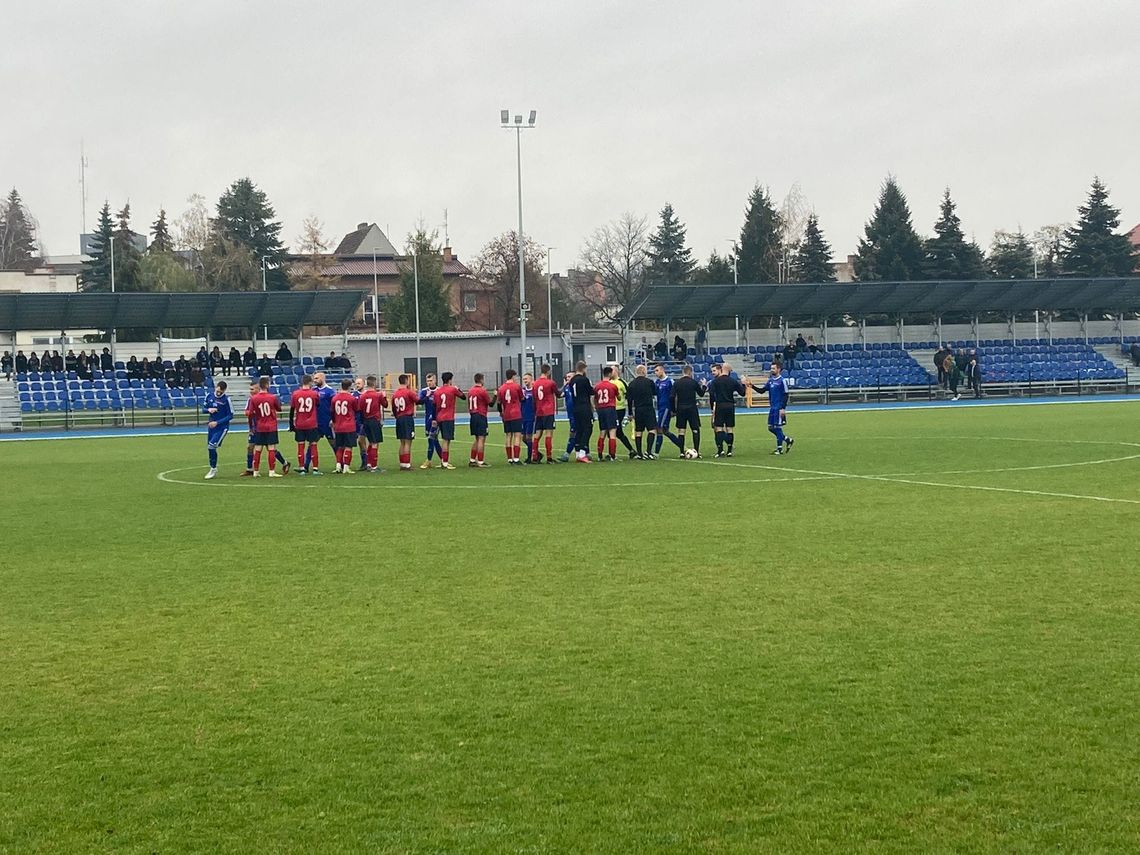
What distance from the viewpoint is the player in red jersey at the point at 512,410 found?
Answer: 79.6 ft

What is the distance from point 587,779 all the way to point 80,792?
7.28 ft

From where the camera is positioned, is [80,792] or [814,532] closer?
[80,792]

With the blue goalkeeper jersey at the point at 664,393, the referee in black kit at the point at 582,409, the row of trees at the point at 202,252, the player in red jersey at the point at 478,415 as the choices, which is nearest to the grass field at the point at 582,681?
the player in red jersey at the point at 478,415

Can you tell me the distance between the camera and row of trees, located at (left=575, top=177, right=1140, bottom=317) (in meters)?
89.9

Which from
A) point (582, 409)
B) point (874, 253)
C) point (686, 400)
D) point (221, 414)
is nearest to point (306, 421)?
point (221, 414)

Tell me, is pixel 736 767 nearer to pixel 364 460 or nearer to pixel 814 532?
pixel 814 532

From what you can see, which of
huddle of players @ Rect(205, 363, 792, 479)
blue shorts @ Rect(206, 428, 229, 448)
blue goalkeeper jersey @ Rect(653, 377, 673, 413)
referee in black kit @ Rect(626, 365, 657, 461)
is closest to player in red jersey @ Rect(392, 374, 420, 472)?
huddle of players @ Rect(205, 363, 792, 479)

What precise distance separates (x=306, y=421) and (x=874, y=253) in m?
75.8

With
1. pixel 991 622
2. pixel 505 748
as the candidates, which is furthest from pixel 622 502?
pixel 505 748

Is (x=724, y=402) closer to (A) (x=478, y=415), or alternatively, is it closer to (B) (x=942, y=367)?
(A) (x=478, y=415)

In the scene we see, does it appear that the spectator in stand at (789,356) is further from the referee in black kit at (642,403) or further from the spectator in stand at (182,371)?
the referee in black kit at (642,403)

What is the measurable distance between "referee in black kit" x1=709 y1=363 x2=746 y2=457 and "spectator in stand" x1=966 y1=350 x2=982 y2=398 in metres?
34.0

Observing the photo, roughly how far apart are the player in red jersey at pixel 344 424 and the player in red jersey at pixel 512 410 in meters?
2.77

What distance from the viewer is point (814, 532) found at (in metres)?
13.4
